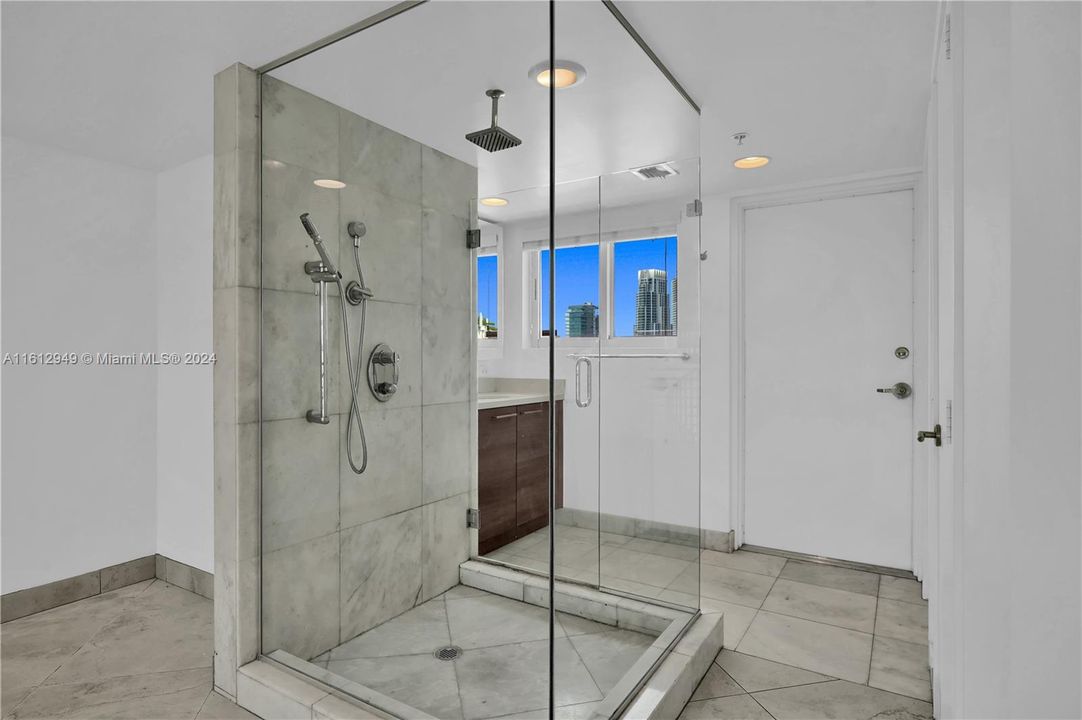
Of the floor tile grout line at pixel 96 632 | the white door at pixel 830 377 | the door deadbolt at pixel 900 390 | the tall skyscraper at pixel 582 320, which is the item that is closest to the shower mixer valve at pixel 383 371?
the tall skyscraper at pixel 582 320

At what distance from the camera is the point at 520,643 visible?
174 cm

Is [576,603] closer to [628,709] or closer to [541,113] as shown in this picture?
[628,709]

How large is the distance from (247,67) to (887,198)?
10.2 feet

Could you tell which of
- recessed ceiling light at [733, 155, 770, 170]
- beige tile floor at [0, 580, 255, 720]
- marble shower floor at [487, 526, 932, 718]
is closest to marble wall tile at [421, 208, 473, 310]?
marble shower floor at [487, 526, 932, 718]

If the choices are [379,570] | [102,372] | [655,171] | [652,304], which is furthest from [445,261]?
[102,372]

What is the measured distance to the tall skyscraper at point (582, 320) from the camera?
5.56 feet

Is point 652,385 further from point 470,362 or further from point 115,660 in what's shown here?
point 115,660

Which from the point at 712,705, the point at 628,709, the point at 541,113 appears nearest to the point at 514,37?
the point at 541,113

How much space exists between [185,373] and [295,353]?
1.46 meters

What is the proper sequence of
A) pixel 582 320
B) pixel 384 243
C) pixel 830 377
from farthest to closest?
pixel 830 377 < pixel 384 243 < pixel 582 320

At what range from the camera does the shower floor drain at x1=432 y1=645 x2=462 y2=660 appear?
177 cm

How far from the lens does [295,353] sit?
1.99m

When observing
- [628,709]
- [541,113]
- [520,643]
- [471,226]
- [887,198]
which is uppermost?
[887,198]

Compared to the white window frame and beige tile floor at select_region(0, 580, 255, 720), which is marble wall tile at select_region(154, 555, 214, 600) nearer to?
beige tile floor at select_region(0, 580, 255, 720)
